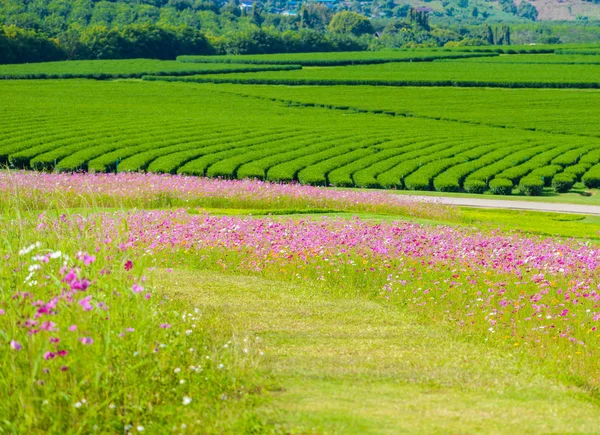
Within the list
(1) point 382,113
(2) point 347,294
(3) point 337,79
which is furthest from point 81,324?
(3) point 337,79

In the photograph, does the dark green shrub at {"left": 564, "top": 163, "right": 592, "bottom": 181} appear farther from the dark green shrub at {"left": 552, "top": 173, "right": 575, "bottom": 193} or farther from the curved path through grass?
the curved path through grass

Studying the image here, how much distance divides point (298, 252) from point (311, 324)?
4280 millimetres

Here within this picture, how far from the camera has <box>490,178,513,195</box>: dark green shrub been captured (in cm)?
4088

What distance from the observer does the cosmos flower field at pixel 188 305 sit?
696cm

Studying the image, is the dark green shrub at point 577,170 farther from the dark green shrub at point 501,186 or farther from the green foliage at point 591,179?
the dark green shrub at point 501,186

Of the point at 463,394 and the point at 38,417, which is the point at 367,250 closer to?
the point at 463,394

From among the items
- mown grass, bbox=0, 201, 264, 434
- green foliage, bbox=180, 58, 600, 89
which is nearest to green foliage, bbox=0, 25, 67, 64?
green foliage, bbox=180, 58, 600, 89

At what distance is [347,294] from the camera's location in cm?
1227

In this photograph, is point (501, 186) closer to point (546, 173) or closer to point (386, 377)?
point (546, 173)

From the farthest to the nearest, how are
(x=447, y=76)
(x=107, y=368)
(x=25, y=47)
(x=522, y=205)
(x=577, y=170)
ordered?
(x=25, y=47), (x=447, y=76), (x=577, y=170), (x=522, y=205), (x=107, y=368)

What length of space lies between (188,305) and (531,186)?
3327 cm

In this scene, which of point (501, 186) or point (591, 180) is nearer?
point (501, 186)

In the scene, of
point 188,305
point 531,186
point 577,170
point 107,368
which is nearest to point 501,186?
point 531,186

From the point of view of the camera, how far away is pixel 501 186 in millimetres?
40969
